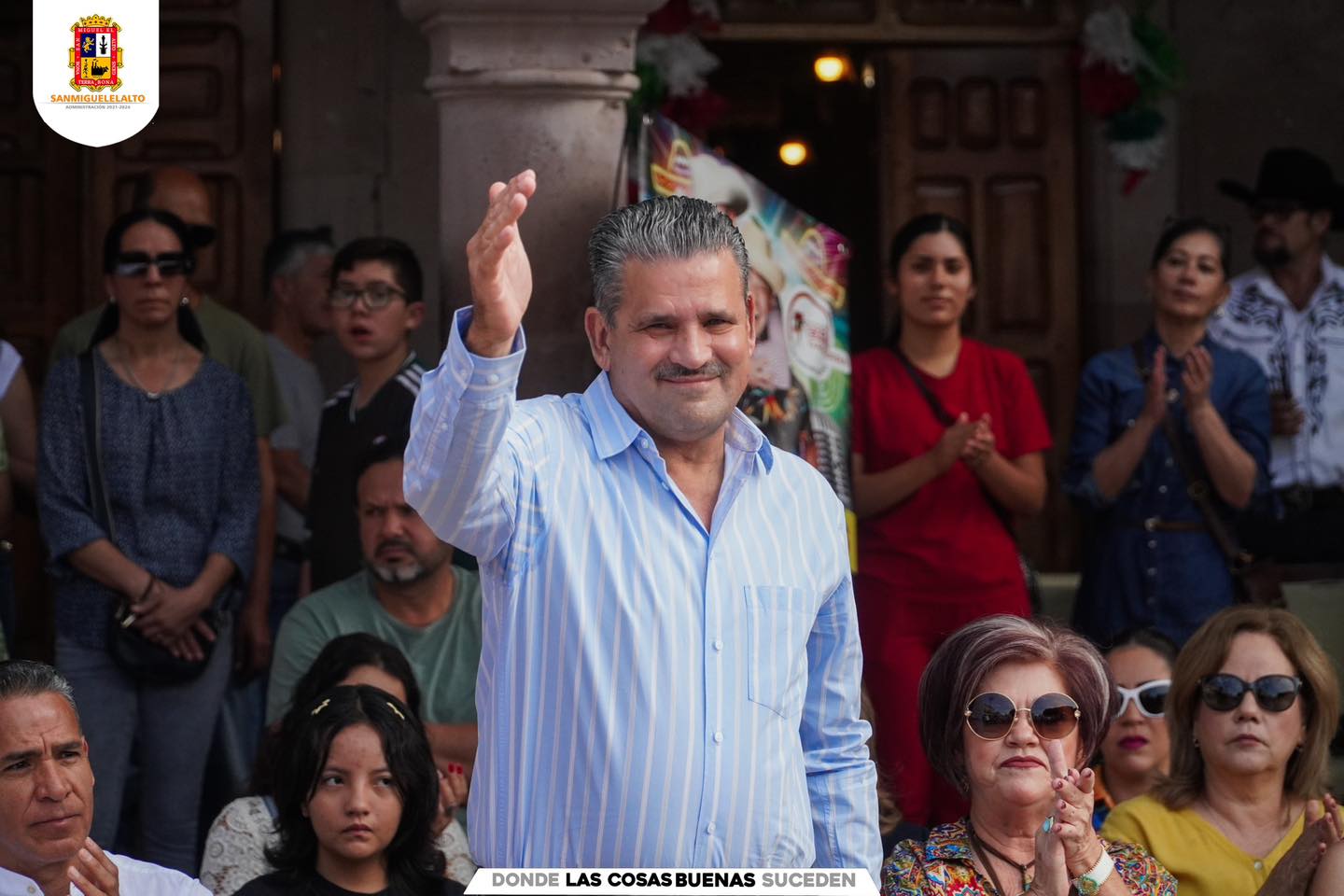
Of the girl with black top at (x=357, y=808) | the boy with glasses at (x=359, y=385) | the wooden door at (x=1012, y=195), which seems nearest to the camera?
the girl with black top at (x=357, y=808)

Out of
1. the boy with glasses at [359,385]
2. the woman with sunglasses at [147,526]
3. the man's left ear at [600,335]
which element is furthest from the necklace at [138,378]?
the man's left ear at [600,335]

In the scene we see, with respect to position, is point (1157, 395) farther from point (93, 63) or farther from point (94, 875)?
point (94, 875)

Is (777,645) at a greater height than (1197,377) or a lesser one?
lesser

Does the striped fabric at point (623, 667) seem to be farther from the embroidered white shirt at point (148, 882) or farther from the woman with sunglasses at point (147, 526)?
the woman with sunglasses at point (147, 526)

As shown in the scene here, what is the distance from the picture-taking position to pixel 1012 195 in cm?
866

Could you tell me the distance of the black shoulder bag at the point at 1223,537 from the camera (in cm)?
664

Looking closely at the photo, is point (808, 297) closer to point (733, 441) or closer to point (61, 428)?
point (61, 428)

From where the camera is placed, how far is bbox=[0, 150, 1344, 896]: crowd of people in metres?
3.29

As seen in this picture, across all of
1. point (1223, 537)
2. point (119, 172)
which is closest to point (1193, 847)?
point (1223, 537)

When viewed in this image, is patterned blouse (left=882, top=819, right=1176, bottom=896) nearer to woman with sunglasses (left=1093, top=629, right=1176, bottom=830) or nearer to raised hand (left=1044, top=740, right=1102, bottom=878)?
raised hand (left=1044, top=740, right=1102, bottom=878)

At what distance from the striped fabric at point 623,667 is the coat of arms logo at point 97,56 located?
2802 millimetres

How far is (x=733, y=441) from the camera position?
3.54 meters

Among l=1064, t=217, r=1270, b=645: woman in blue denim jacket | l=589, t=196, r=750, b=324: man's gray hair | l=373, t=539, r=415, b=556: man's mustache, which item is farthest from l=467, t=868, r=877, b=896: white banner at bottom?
l=1064, t=217, r=1270, b=645: woman in blue denim jacket

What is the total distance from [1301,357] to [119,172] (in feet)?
14.9
